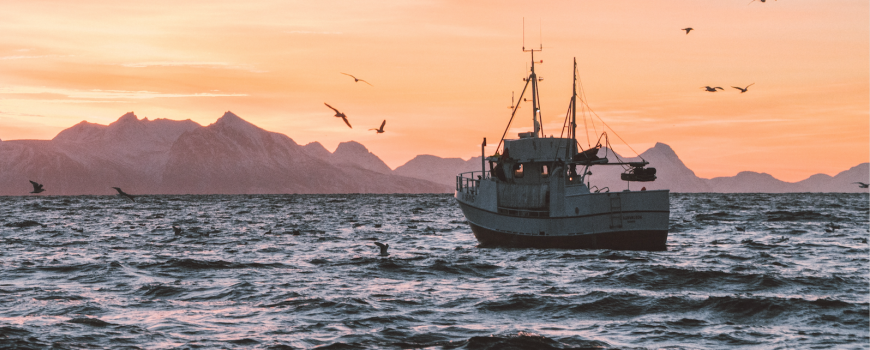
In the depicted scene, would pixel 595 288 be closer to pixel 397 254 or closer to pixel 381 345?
pixel 381 345

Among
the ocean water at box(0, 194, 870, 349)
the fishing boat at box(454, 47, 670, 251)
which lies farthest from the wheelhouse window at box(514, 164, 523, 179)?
the ocean water at box(0, 194, 870, 349)

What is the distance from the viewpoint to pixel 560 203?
112ft

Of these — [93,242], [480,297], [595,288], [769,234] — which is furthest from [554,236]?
[93,242]

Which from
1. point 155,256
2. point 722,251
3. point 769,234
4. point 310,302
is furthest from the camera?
point 769,234

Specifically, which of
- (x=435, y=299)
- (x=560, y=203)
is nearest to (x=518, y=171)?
(x=560, y=203)

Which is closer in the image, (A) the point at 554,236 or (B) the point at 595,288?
(B) the point at 595,288

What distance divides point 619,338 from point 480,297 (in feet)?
19.0

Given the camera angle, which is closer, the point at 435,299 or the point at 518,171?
the point at 435,299

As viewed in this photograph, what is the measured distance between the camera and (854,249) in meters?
37.7

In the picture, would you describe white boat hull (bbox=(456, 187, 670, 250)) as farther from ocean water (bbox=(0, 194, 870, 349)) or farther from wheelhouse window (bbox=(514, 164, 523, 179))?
wheelhouse window (bbox=(514, 164, 523, 179))

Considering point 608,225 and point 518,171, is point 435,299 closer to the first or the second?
point 608,225

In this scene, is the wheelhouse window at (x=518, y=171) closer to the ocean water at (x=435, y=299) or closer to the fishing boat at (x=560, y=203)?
the fishing boat at (x=560, y=203)

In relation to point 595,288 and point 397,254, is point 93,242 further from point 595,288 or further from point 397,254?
point 595,288

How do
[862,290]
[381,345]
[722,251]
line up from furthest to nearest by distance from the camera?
[722,251], [862,290], [381,345]
